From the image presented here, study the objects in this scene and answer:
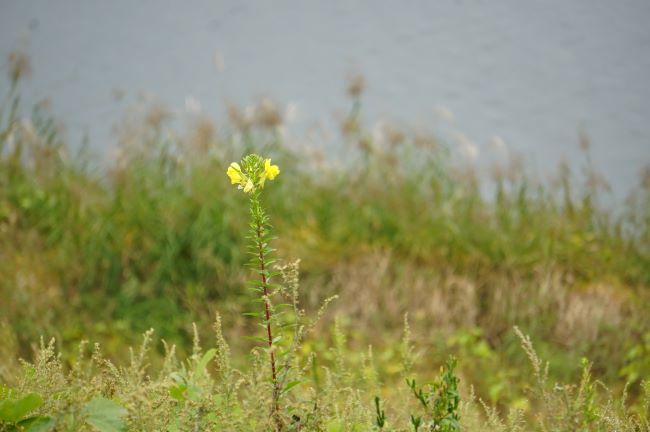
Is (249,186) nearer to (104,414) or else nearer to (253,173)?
(253,173)

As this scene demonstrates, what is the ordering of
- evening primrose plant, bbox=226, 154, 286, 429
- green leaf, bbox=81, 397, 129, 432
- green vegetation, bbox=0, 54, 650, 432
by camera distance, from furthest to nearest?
green vegetation, bbox=0, 54, 650, 432 → evening primrose plant, bbox=226, 154, 286, 429 → green leaf, bbox=81, 397, 129, 432

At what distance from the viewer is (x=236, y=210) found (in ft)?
15.6

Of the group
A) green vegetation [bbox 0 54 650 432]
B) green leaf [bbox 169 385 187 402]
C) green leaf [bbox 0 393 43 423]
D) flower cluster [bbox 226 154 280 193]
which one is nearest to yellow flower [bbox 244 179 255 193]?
flower cluster [bbox 226 154 280 193]

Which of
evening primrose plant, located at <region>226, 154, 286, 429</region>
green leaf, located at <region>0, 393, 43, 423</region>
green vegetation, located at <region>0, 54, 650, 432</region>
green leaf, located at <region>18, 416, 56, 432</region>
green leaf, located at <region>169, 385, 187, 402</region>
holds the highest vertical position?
evening primrose plant, located at <region>226, 154, 286, 429</region>

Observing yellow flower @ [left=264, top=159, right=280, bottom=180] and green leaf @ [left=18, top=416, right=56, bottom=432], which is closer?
green leaf @ [left=18, top=416, right=56, bottom=432]

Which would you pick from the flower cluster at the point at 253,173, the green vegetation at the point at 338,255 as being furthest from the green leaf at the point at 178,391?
the green vegetation at the point at 338,255

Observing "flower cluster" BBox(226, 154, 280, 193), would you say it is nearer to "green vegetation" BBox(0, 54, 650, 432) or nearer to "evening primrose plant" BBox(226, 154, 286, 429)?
"evening primrose plant" BBox(226, 154, 286, 429)

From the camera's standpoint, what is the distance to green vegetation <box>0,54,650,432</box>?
4031 mm

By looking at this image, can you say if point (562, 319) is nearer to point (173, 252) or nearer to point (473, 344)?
point (473, 344)

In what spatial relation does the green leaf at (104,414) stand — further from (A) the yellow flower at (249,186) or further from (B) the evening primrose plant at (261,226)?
(A) the yellow flower at (249,186)

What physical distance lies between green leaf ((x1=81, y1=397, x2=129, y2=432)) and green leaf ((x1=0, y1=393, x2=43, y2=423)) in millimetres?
91

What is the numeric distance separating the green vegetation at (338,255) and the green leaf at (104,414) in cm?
203

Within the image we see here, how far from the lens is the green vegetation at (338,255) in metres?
4.03

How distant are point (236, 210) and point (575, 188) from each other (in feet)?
8.25
